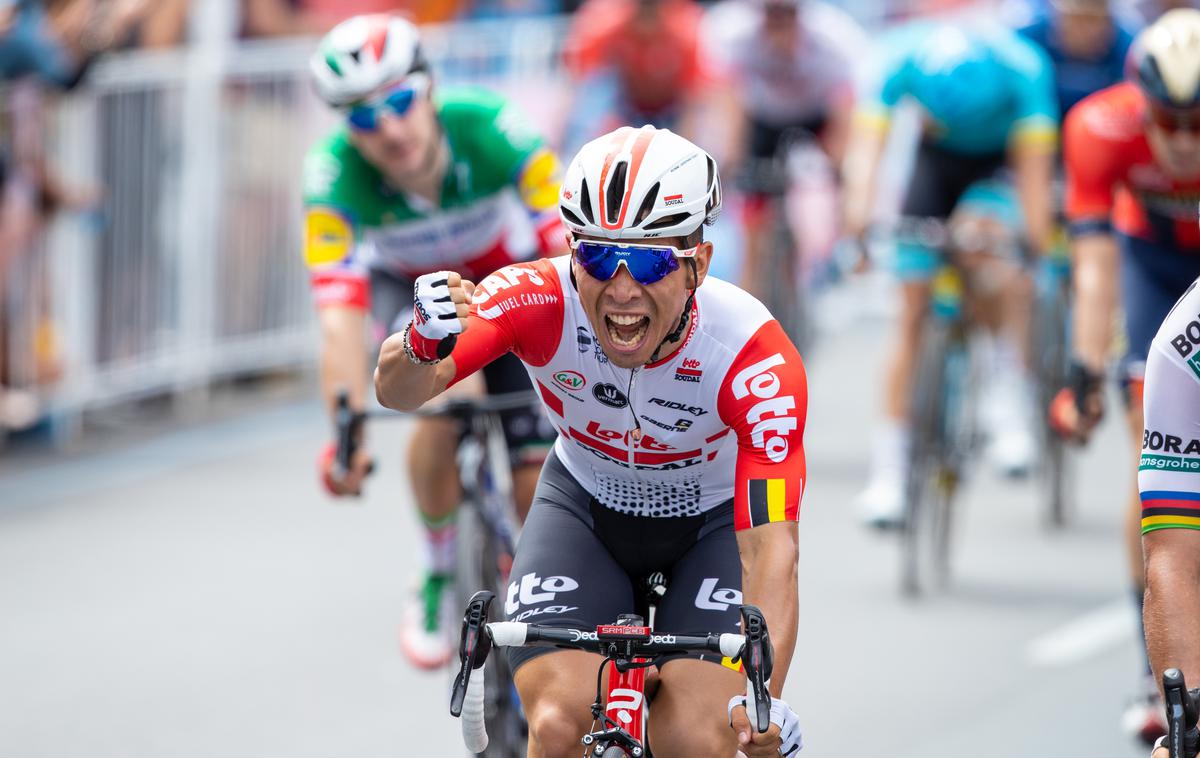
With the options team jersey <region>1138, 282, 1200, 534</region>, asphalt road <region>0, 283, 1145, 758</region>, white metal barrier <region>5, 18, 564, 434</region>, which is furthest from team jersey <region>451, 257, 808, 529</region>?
white metal barrier <region>5, 18, 564, 434</region>

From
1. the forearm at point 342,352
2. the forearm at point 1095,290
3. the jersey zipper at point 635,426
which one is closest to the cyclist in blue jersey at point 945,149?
the forearm at point 1095,290

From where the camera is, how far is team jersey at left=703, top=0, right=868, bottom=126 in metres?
11.1

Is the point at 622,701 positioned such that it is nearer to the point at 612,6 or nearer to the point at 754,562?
the point at 754,562

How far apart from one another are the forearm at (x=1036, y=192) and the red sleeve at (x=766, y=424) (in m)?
4.95

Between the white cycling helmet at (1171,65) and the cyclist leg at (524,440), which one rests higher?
the white cycling helmet at (1171,65)

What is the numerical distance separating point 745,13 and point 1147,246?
5.02m

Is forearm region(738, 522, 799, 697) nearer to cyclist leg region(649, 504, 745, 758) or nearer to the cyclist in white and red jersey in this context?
the cyclist in white and red jersey

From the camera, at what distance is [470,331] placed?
415 centimetres

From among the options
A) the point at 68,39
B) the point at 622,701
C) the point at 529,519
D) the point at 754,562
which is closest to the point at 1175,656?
the point at 754,562

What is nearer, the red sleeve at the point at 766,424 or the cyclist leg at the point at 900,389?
the red sleeve at the point at 766,424

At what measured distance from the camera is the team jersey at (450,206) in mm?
6094

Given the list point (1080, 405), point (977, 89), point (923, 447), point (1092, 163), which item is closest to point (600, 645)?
Answer: point (1080, 405)

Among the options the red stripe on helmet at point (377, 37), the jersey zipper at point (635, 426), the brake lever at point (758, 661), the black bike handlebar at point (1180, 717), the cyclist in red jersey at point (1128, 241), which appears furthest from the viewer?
the cyclist in red jersey at point (1128, 241)

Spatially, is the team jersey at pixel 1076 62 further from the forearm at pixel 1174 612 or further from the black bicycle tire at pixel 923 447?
the forearm at pixel 1174 612
